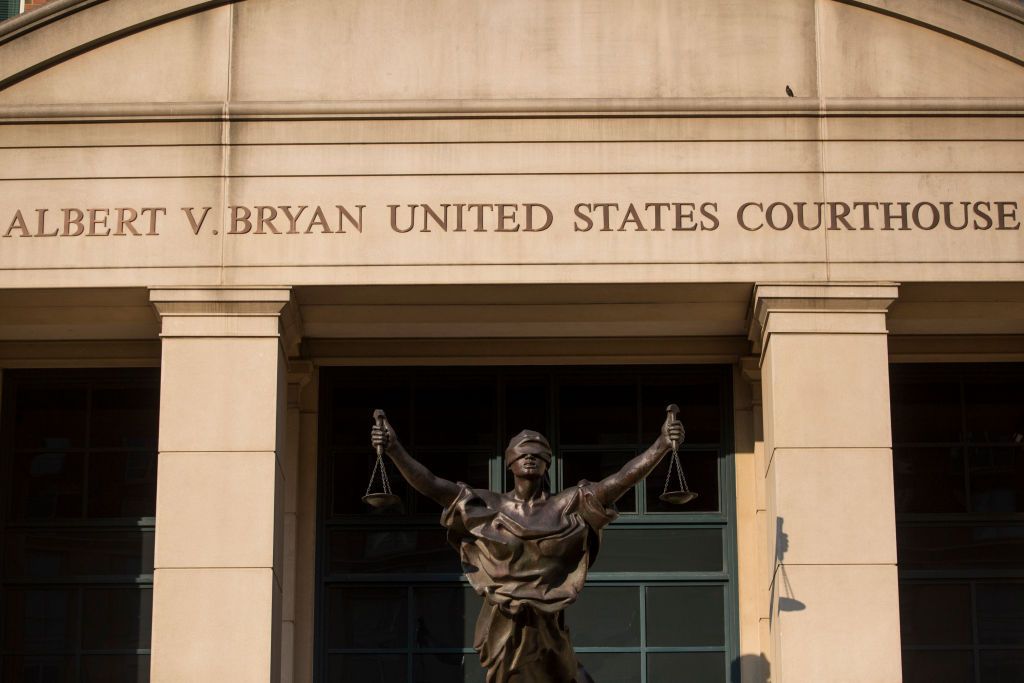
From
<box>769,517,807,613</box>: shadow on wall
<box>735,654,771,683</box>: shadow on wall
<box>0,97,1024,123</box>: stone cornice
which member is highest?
<box>0,97,1024,123</box>: stone cornice

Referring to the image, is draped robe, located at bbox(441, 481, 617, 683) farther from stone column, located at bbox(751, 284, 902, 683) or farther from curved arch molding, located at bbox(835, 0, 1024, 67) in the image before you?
curved arch molding, located at bbox(835, 0, 1024, 67)

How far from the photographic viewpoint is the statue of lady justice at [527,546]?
14938 millimetres

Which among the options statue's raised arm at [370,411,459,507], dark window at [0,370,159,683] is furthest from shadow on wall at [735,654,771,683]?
dark window at [0,370,159,683]

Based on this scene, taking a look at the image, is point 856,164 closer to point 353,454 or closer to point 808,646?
point 808,646

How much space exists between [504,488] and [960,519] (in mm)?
4175

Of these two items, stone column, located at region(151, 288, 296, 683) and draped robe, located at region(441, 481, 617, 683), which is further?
stone column, located at region(151, 288, 296, 683)

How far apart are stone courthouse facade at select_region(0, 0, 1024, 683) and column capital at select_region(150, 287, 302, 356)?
4 cm

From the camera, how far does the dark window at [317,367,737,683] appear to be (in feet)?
58.2

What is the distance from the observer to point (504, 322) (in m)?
17.7

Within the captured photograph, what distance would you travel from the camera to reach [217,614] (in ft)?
52.0

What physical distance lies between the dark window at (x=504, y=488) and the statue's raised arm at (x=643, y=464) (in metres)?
2.80

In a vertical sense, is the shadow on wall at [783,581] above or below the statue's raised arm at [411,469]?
below

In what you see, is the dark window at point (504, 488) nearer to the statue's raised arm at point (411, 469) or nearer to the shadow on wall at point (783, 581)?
the shadow on wall at point (783, 581)

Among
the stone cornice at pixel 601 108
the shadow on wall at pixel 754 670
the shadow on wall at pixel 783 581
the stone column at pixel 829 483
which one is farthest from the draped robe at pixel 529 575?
the stone cornice at pixel 601 108
